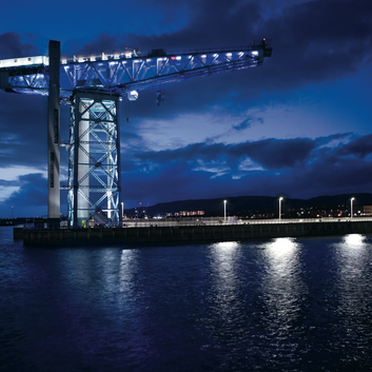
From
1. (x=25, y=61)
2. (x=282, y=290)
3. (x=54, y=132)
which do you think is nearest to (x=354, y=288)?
(x=282, y=290)

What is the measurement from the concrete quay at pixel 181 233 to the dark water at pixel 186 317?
12.8 metres

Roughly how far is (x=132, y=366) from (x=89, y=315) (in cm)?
666

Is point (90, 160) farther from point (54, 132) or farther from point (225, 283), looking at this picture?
point (225, 283)

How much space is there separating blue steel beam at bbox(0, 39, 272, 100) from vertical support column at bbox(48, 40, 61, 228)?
2.09 metres

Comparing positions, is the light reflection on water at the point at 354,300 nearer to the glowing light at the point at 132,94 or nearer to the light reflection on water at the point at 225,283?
the light reflection on water at the point at 225,283

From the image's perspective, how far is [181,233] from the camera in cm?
5384

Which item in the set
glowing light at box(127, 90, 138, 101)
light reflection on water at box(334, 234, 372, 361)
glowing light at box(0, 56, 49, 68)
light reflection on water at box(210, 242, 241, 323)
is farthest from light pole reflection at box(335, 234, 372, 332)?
glowing light at box(0, 56, 49, 68)

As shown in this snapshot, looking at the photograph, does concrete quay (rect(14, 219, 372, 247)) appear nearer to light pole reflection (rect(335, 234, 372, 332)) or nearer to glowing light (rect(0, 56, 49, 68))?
light pole reflection (rect(335, 234, 372, 332))

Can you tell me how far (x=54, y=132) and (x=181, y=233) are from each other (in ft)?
77.8

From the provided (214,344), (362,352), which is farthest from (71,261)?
(362,352)

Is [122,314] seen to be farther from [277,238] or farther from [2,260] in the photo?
[277,238]

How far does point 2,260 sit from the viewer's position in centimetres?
3869

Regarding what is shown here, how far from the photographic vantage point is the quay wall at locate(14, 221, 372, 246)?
4559cm

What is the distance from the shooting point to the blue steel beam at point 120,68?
48062mm
